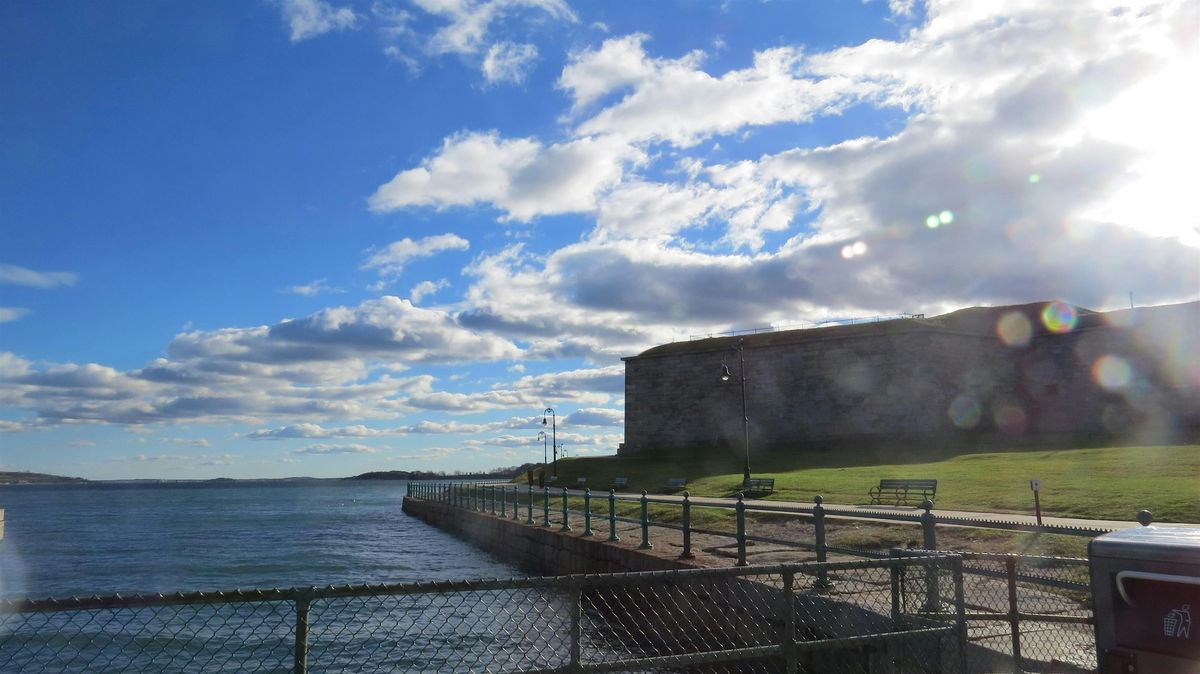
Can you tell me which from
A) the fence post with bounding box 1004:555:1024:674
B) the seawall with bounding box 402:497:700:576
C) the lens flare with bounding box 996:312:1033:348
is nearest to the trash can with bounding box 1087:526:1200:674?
the fence post with bounding box 1004:555:1024:674

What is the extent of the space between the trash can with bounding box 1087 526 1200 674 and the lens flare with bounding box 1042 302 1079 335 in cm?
5046

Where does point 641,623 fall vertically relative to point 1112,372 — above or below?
below

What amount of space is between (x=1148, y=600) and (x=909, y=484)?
20.2 metres

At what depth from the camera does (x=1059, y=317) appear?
51156 mm

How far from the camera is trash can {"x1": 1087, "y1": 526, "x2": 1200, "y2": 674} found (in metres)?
3.89

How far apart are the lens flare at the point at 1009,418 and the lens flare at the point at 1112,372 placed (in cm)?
451

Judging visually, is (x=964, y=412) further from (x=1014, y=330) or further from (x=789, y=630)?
(x=789, y=630)

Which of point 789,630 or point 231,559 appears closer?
point 789,630

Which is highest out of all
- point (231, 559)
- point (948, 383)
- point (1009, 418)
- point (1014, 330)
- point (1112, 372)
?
point (1014, 330)

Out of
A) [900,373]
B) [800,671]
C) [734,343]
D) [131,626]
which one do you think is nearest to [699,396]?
[734,343]

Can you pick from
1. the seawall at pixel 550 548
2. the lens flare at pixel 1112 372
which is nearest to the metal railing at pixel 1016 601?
the seawall at pixel 550 548

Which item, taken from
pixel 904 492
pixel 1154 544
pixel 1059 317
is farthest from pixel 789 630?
pixel 1059 317

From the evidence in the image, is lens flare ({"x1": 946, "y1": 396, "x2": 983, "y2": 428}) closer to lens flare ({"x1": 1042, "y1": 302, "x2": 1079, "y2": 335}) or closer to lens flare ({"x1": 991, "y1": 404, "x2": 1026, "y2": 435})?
lens flare ({"x1": 991, "y1": 404, "x2": 1026, "y2": 435})

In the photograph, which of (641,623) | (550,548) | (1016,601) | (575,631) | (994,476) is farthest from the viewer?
(994,476)
